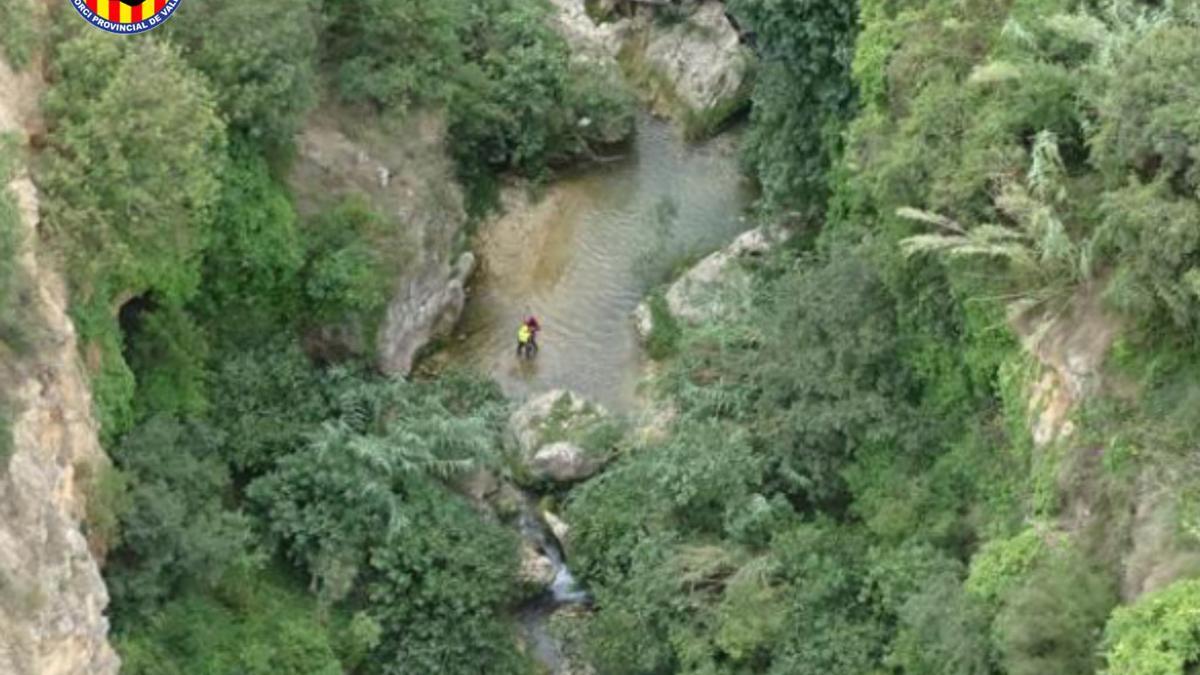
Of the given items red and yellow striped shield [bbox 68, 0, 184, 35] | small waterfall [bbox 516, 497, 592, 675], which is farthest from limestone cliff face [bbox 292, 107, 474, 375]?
red and yellow striped shield [bbox 68, 0, 184, 35]

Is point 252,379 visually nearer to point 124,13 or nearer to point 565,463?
point 565,463

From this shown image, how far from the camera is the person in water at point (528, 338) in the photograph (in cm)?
3045

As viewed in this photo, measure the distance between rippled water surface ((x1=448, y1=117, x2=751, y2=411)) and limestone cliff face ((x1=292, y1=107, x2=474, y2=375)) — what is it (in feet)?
3.85

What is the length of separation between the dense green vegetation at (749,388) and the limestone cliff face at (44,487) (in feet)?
1.99

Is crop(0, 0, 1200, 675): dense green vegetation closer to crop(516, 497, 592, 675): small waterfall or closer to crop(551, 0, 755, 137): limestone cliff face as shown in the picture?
crop(516, 497, 592, 675): small waterfall

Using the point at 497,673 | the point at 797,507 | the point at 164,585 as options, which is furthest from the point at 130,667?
the point at 797,507

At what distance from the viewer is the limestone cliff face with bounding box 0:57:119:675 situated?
1717 cm

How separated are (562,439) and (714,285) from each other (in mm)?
5178

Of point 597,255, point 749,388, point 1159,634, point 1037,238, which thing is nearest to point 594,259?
point 597,255

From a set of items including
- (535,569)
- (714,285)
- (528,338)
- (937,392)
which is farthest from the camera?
(714,285)

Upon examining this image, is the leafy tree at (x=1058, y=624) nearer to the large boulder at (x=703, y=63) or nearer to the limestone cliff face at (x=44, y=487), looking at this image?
the limestone cliff face at (x=44, y=487)

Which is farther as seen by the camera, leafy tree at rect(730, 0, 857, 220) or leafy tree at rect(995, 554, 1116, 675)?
leafy tree at rect(730, 0, 857, 220)

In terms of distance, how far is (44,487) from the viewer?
18734 millimetres

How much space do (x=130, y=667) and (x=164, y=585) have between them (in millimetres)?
1755
